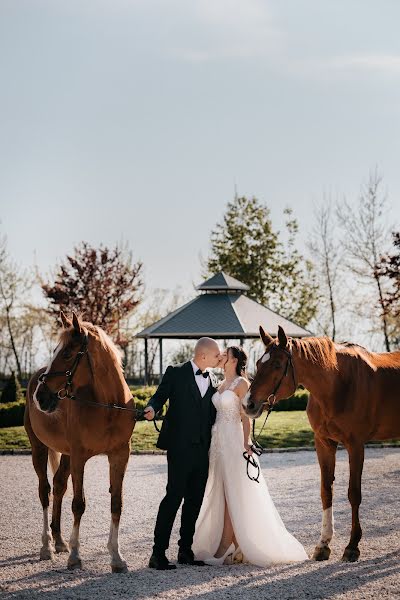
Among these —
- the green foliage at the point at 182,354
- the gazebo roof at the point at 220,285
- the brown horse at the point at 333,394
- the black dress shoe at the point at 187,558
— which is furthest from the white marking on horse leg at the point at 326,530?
the green foliage at the point at 182,354

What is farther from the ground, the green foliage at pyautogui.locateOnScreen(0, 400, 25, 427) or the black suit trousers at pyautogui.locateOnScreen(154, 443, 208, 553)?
the green foliage at pyautogui.locateOnScreen(0, 400, 25, 427)

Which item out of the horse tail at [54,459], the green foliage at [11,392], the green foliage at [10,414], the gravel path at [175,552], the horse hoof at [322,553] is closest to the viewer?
the gravel path at [175,552]

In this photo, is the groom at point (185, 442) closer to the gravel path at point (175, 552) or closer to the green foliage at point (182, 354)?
the gravel path at point (175, 552)

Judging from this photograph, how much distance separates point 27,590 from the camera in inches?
234

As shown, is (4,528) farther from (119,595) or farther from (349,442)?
(349,442)

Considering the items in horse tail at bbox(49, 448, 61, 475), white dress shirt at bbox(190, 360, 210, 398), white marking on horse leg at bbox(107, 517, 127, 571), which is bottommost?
white marking on horse leg at bbox(107, 517, 127, 571)

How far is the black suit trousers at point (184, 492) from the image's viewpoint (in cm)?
662

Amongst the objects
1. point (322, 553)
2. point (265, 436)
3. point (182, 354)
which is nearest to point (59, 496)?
point (322, 553)

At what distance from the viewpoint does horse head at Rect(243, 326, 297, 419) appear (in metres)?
6.44

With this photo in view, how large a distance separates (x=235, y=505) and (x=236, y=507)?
2 centimetres

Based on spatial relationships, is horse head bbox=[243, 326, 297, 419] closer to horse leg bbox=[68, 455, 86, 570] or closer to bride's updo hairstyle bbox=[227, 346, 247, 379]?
bride's updo hairstyle bbox=[227, 346, 247, 379]

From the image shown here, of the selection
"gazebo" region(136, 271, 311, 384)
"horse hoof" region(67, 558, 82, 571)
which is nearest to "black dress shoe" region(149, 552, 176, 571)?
"horse hoof" region(67, 558, 82, 571)

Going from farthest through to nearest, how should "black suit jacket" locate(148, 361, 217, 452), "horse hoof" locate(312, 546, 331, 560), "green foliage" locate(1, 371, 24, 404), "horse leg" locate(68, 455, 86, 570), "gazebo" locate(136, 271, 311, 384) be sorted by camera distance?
"gazebo" locate(136, 271, 311, 384), "green foliage" locate(1, 371, 24, 404), "horse hoof" locate(312, 546, 331, 560), "black suit jacket" locate(148, 361, 217, 452), "horse leg" locate(68, 455, 86, 570)

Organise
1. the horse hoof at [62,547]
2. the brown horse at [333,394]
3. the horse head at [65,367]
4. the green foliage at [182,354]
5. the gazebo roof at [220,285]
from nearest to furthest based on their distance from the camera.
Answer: the horse head at [65,367] < the brown horse at [333,394] < the horse hoof at [62,547] < the gazebo roof at [220,285] < the green foliage at [182,354]
